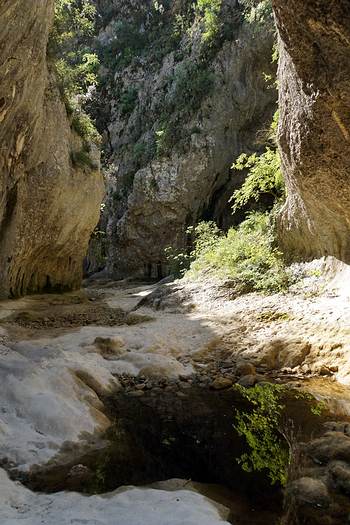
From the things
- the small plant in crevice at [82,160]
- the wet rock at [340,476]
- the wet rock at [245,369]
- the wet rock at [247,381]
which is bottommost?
the wet rock at [247,381]

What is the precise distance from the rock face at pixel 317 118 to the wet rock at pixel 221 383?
4406mm

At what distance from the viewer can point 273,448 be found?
4.75 meters

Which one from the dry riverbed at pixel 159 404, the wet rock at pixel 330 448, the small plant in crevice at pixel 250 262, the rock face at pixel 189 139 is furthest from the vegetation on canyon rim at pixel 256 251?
the rock face at pixel 189 139

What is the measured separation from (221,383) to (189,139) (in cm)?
2403

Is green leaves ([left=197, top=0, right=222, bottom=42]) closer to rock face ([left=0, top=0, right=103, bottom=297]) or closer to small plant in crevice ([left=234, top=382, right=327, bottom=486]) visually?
rock face ([left=0, top=0, right=103, bottom=297])

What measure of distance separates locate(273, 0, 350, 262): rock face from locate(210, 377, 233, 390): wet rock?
4.41 metres

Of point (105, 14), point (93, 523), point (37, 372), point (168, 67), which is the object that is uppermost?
point (105, 14)

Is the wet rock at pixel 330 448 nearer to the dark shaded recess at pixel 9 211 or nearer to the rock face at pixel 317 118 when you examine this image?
the rock face at pixel 317 118

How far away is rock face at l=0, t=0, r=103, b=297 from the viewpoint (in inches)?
396

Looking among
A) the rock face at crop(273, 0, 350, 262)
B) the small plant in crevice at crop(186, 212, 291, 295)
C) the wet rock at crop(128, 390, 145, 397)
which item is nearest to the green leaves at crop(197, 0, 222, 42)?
the small plant in crevice at crop(186, 212, 291, 295)

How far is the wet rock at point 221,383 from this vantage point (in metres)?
6.88

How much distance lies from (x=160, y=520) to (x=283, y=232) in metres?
10.7

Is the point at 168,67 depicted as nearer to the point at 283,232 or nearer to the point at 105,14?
the point at 105,14

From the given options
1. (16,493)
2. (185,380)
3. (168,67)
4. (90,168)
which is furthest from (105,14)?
(16,493)
